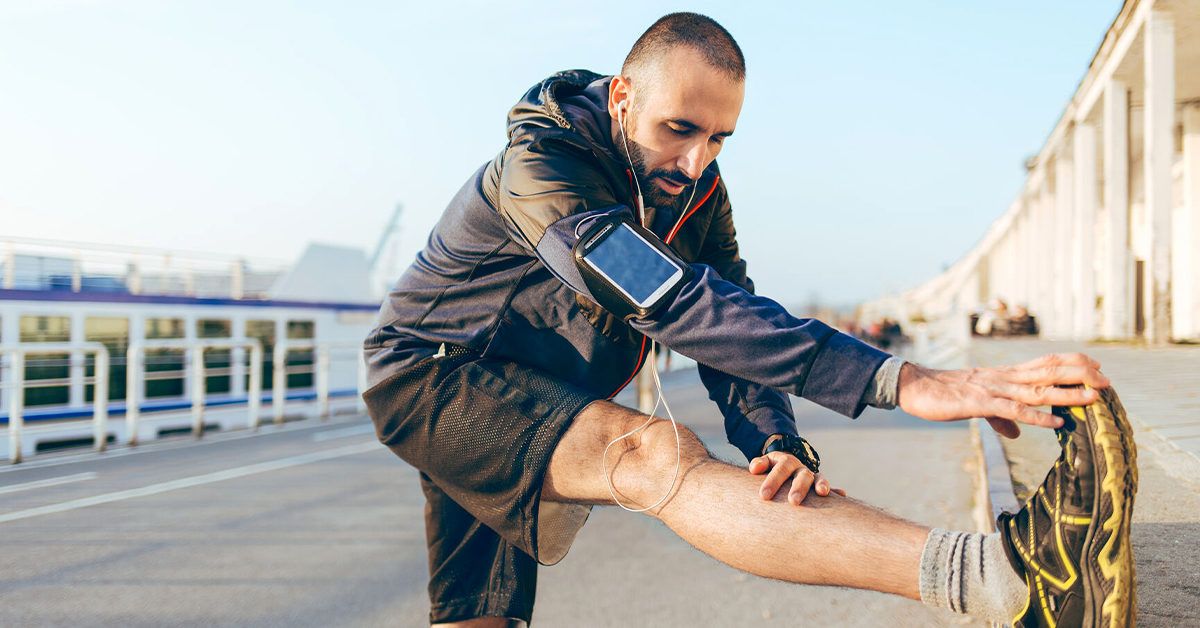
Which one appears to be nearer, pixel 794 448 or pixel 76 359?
pixel 794 448

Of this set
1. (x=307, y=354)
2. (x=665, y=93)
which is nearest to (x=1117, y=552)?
(x=665, y=93)

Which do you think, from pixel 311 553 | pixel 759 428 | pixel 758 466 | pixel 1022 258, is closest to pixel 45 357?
pixel 311 553

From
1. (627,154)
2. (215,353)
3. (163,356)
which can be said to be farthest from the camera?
(215,353)

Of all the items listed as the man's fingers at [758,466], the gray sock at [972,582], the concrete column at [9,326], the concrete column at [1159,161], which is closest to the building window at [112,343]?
the concrete column at [9,326]

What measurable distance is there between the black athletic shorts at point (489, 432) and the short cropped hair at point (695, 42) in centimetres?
83

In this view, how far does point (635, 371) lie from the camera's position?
85.7 inches

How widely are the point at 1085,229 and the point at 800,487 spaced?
59.8 feet

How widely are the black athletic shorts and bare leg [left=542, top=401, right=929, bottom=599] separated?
73mm

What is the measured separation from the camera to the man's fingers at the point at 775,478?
1570 millimetres

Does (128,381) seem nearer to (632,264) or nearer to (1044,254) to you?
(632,264)

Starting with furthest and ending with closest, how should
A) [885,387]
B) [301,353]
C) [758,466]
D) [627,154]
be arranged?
[301,353], [627,154], [758,466], [885,387]

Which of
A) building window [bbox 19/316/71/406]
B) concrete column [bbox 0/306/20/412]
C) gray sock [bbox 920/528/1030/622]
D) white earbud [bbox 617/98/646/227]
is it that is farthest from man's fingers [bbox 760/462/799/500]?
concrete column [bbox 0/306/20/412]

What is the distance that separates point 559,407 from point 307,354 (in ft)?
66.2

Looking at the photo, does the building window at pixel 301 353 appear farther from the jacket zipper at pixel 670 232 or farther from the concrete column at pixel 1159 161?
the jacket zipper at pixel 670 232
